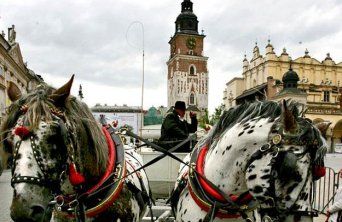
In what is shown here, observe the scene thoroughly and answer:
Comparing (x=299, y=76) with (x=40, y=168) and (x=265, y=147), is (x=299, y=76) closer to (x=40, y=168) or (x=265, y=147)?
(x=265, y=147)

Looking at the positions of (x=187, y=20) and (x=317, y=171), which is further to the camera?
(x=187, y=20)

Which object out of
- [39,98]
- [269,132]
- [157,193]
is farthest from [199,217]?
[157,193]

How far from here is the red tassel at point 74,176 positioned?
101 inches

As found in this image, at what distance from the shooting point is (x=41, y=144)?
7.64ft

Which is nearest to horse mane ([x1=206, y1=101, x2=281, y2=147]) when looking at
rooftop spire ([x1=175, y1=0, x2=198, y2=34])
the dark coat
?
the dark coat

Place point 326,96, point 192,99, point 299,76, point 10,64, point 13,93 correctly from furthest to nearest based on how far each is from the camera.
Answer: point 192,99 → point 299,76 → point 326,96 → point 10,64 → point 13,93

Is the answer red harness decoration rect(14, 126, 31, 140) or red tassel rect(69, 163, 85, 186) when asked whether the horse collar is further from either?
red tassel rect(69, 163, 85, 186)

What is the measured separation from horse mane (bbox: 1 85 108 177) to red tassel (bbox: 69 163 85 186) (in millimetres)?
107

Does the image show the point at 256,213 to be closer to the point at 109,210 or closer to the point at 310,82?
the point at 109,210

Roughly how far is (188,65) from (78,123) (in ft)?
230

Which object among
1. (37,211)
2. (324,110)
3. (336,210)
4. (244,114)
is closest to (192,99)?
(324,110)

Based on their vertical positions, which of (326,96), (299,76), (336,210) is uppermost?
(299,76)

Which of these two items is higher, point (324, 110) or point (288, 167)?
point (324, 110)

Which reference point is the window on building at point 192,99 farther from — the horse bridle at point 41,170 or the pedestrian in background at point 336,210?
the horse bridle at point 41,170
